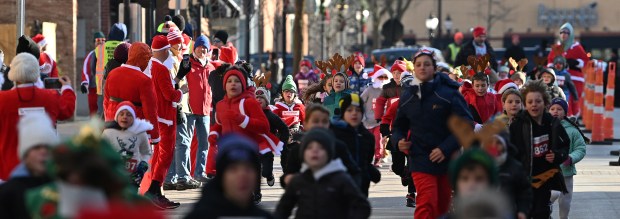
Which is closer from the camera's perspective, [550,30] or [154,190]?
[154,190]

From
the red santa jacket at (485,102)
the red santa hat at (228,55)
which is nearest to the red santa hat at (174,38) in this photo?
the red santa hat at (228,55)

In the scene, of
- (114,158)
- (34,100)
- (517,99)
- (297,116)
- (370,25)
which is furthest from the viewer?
(370,25)

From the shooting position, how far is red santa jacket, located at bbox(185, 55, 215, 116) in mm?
16594

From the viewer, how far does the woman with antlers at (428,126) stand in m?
11.8

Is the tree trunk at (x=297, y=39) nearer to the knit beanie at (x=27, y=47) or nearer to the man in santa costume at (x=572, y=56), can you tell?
the man in santa costume at (x=572, y=56)

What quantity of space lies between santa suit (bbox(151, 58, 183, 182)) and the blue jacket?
137 inches

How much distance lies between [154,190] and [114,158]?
8.69m

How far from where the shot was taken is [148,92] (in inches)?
543

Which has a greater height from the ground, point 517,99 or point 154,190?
point 517,99

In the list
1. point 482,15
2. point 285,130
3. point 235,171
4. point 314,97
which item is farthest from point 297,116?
point 482,15

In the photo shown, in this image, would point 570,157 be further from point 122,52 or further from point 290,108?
point 290,108

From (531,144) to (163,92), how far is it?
419cm

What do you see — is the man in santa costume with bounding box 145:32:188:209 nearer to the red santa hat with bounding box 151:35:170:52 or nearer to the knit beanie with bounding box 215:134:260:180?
the red santa hat with bounding box 151:35:170:52

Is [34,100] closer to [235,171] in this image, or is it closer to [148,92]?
[148,92]
